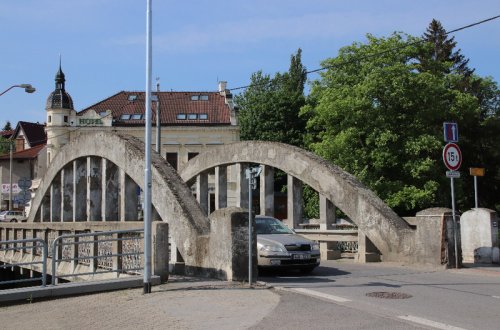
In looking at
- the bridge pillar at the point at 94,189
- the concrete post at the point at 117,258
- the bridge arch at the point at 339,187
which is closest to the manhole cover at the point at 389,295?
the bridge arch at the point at 339,187

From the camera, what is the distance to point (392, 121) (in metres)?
36.9

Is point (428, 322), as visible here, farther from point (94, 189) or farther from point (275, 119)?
point (275, 119)

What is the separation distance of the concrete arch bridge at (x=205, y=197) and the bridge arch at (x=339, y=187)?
0.09 feet

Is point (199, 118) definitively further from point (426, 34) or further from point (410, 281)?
point (410, 281)

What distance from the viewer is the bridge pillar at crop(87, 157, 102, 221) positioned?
2344cm

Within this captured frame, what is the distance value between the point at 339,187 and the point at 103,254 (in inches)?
282

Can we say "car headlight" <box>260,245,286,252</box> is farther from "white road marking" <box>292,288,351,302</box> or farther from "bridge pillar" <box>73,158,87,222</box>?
"bridge pillar" <box>73,158,87,222</box>

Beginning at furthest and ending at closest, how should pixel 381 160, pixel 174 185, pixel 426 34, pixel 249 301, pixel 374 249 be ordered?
pixel 426 34 → pixel 381 160 → pixel 374 249 → pixel 174 185 → pixel 249 301

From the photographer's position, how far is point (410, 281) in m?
12.0

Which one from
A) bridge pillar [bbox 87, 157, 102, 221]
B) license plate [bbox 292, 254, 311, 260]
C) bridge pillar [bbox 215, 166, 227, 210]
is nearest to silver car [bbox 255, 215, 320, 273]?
license plate [bbox 292, 254, 311, 260]

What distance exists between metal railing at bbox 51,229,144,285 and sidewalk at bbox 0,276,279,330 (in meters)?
1.16

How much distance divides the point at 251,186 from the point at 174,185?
4.30 metres

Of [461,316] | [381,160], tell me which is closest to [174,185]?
[461,316]

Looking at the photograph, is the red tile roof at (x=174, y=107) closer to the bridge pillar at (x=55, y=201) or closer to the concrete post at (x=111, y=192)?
the bridge pillar at (x=55, y=201)
